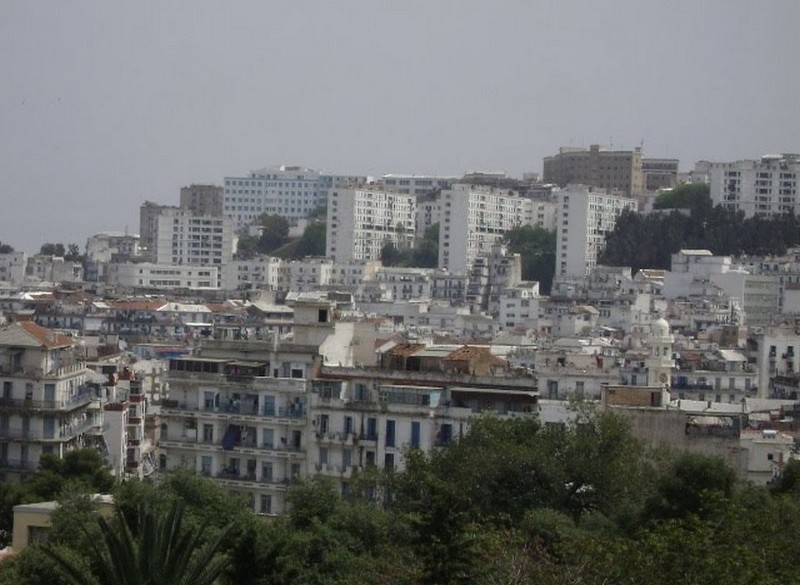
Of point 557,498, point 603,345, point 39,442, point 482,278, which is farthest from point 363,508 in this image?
point 482,278

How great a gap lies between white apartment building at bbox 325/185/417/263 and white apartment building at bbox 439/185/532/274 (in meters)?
5.92

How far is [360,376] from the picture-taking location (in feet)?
136

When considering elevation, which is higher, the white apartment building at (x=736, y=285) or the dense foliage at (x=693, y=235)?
the dense foliage at (x=693, y=235)

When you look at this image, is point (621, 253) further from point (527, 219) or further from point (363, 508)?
point (363, 508)

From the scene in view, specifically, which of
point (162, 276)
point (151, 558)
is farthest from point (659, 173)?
point (151, 558)

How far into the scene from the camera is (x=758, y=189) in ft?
403

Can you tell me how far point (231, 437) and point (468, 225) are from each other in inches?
3577

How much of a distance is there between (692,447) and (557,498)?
555cm

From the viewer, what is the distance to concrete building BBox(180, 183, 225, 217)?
584ft

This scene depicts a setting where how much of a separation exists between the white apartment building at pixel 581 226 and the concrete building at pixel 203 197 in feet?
175

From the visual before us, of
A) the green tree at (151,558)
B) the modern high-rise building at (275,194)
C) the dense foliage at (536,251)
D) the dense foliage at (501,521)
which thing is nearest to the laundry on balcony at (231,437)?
the dense foliage at (501,521)

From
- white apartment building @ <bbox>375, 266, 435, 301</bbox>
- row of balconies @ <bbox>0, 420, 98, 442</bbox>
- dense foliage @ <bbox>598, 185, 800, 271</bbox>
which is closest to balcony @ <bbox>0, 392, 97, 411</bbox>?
row of balconies @ <bbox>0, 420, 98, 442</bbox>

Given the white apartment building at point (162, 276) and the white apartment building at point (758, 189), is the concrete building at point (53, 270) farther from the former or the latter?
the white apartment building at point (758, 189)

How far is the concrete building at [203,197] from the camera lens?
178 m
